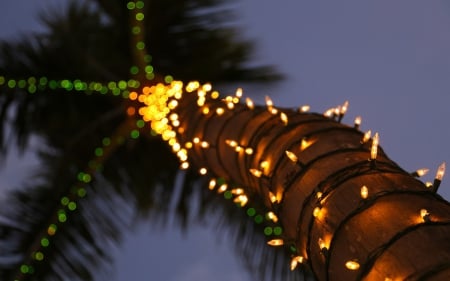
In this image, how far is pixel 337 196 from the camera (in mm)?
1257

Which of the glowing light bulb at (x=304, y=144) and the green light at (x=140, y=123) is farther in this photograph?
the green light at (x=140, y=123)

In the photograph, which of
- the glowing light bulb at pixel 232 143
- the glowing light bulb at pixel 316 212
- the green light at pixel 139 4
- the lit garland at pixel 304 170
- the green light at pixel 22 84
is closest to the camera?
the lit garland at pixel 304 170


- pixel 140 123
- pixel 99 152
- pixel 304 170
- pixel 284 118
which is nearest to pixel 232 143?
pixel 284 118

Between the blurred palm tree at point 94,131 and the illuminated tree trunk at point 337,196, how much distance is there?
1.49 metres

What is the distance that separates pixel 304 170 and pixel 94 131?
2.58 m

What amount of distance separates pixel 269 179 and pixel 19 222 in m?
2.30

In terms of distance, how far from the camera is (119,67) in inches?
140

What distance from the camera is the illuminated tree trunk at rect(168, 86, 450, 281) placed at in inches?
40.4

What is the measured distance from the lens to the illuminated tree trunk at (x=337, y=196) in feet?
3.37

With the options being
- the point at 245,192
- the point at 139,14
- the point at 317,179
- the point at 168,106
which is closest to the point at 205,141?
the point at 245,192

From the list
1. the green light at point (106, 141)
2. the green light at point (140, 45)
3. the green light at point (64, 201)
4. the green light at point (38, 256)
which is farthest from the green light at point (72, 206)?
the green light at point (140, 45)

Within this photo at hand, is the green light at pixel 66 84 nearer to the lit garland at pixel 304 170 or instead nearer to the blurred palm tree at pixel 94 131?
the blurred palm tree at pixel 94 131

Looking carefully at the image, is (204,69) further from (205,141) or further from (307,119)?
(307,119)

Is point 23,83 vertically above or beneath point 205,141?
above
